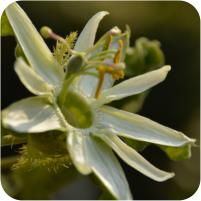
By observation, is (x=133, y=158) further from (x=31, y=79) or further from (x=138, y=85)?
(x=31, y=79)

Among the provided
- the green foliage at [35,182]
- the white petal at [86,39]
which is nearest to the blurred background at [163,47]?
the green foliage at [35,182]

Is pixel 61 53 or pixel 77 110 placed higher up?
pixel 61 53

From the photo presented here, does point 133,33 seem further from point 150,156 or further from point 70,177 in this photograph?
point 70,177

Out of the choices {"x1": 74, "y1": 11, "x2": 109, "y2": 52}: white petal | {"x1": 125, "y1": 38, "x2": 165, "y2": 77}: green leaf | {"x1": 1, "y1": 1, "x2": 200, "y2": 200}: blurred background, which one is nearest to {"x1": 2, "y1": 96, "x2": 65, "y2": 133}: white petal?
{"x1": 74, "y1": 11, "x2": 109, "y2": 52}: white petal

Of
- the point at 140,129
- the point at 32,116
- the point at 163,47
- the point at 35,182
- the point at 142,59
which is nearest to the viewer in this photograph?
the point at 32,116

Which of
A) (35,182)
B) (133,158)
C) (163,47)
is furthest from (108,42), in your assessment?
(163,47)
